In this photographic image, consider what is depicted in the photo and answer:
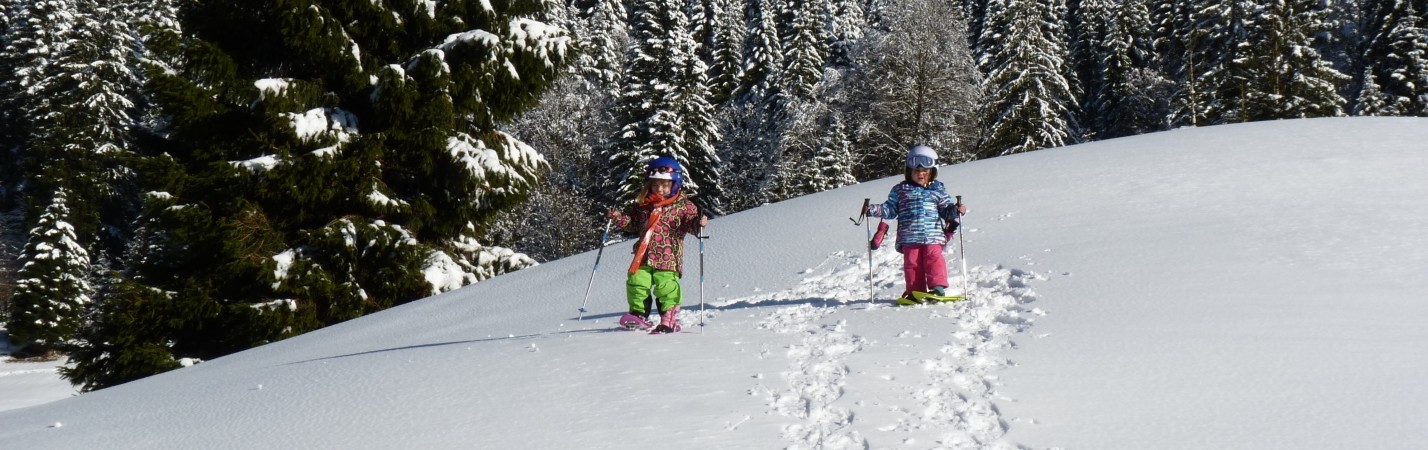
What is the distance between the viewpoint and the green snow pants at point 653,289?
7820mm

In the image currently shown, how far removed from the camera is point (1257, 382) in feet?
16.2

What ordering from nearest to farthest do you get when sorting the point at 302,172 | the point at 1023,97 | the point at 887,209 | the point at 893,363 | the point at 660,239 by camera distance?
the point at 893,363 < the point at 660,239 < the point at 887,209 < the point at 302,172 < the point at 1023,97

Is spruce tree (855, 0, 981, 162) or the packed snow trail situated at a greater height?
spruce tree (855, 0, 981, 162)

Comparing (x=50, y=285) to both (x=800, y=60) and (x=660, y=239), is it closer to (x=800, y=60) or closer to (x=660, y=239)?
(x=800, y=60)

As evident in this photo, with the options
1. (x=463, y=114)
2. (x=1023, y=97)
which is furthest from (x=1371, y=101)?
(x=463, y=114)

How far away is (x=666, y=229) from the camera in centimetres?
790

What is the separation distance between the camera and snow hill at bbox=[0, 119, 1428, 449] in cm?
469

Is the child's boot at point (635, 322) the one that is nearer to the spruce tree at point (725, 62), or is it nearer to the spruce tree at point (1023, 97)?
the spruce tree at point (1023, 97)

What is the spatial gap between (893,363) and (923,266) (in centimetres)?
260

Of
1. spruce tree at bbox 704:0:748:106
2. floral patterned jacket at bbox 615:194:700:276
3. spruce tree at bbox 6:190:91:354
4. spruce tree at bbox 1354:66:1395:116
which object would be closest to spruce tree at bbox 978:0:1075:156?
spruce tree at bbox 1354:66:1395:116

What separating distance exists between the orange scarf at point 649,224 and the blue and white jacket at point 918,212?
74.7 inches

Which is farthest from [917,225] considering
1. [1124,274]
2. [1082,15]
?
[1082,15]

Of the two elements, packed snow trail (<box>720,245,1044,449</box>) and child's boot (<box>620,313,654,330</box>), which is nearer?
packed snow trail (<box>720,245,1044,449</box>)

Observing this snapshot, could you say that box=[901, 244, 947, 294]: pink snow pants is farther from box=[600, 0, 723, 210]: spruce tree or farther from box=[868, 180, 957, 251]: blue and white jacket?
box=[600, 0, 723, 210]: spruce tree
